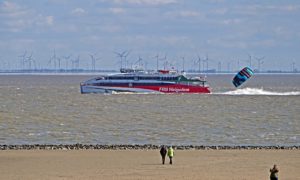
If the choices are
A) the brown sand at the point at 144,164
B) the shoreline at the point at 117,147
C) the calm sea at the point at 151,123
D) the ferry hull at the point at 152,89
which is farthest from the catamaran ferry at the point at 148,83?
the brown sand at the point at 144,164

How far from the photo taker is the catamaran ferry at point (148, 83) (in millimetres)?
151750

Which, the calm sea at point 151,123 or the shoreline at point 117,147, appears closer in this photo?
the shoreline at point 117,147

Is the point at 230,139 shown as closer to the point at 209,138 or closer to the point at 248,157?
the point at 209,138

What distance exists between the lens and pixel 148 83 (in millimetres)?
152000

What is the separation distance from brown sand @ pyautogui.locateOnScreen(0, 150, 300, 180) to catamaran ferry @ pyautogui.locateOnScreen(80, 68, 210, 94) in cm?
9408

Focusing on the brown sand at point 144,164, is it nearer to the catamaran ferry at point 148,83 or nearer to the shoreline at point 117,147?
the shoreline at point 117,147

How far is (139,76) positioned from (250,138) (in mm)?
82609

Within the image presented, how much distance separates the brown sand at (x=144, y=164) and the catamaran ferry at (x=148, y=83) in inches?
3704

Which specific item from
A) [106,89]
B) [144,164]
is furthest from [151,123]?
[106,89]

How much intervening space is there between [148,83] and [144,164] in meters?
103

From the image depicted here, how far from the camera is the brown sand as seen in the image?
44594 mm

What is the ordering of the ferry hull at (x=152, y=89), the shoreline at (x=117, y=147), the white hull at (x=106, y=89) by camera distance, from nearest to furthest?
1. the shoreline at (x=117, y=147)
2. the ferry hull at (x=152, y=89)
3. the white hull at (x=106, y=89)

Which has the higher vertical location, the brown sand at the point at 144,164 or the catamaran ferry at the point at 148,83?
the catamaran ferry at the point at 148,83

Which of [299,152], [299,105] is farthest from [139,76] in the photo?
[299,152]
